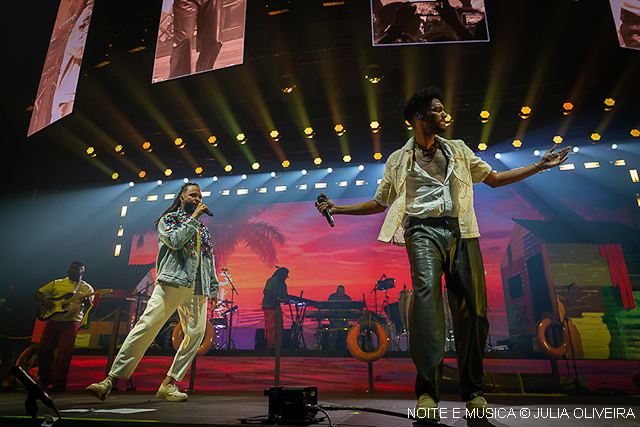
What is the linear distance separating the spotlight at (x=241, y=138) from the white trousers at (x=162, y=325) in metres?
5.08

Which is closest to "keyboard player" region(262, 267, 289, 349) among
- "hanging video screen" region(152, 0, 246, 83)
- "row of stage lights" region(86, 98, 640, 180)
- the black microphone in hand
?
"row of stage lights" region(86, 98, 640, 180)

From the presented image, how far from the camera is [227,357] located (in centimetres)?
636

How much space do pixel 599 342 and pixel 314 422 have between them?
6802 mm

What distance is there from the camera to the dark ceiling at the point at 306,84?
6.07 m

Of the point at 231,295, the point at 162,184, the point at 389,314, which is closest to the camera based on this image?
the point at 389,314

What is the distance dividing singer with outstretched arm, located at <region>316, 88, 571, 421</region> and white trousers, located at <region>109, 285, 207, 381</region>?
1832 mm

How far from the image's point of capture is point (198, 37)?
4.84 m

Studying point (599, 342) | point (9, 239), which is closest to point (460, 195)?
point (599, 342)

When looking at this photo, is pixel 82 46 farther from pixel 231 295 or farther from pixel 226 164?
pixel 231 295

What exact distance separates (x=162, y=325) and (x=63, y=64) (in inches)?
170

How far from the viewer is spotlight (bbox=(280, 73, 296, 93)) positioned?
22.0 feet

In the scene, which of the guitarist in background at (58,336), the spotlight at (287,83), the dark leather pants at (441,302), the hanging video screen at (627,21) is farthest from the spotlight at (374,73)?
the guitarist in background at (58,336)

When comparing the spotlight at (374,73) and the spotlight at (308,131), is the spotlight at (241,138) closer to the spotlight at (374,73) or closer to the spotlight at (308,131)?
the spotlight at (308,131)

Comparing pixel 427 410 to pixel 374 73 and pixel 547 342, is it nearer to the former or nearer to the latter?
pixel 547 342
